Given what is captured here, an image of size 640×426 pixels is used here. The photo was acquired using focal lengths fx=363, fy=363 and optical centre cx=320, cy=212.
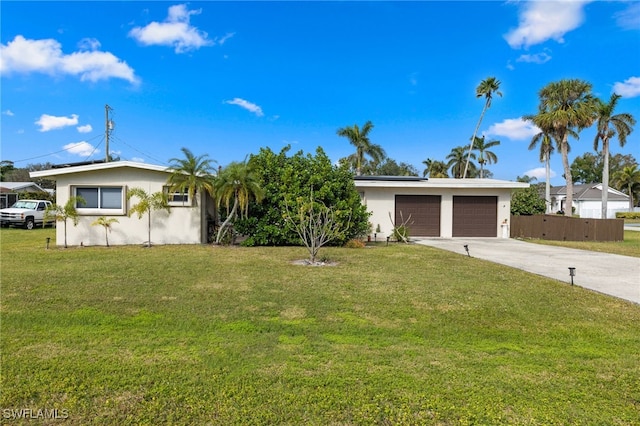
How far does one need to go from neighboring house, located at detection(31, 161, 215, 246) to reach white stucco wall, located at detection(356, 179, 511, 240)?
7.77m

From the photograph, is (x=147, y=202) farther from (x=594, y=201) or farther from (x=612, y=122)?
(x=594, y=201)

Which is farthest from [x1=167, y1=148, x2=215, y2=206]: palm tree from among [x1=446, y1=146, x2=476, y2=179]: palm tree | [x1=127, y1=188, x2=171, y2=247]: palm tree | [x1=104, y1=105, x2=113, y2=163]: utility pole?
[x1=446, y1=146, x2=476, y2=179]: palm tree

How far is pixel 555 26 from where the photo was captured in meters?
10.4

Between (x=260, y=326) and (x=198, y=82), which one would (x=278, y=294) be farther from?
(x=198, y=82)

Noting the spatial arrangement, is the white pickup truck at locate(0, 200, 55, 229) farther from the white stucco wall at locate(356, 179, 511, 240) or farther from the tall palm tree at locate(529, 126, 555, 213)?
the tall palm tree at locate(529, 126, 555, 213)

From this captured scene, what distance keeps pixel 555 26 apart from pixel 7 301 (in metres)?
14.0

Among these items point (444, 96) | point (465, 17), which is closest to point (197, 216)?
point (465, 17)

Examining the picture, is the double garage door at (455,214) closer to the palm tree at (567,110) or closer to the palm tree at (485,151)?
the palm tree at (567,110)

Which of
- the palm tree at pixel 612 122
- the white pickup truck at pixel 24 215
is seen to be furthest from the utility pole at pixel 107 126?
the palm tree at pixel 612 122

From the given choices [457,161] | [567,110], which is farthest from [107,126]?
[457,161]

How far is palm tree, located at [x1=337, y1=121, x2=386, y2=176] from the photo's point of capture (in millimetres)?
35281

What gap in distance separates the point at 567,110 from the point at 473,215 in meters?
15.0

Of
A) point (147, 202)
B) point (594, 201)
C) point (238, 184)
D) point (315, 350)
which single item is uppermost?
point (594, 201)

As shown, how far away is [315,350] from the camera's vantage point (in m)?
3.67
